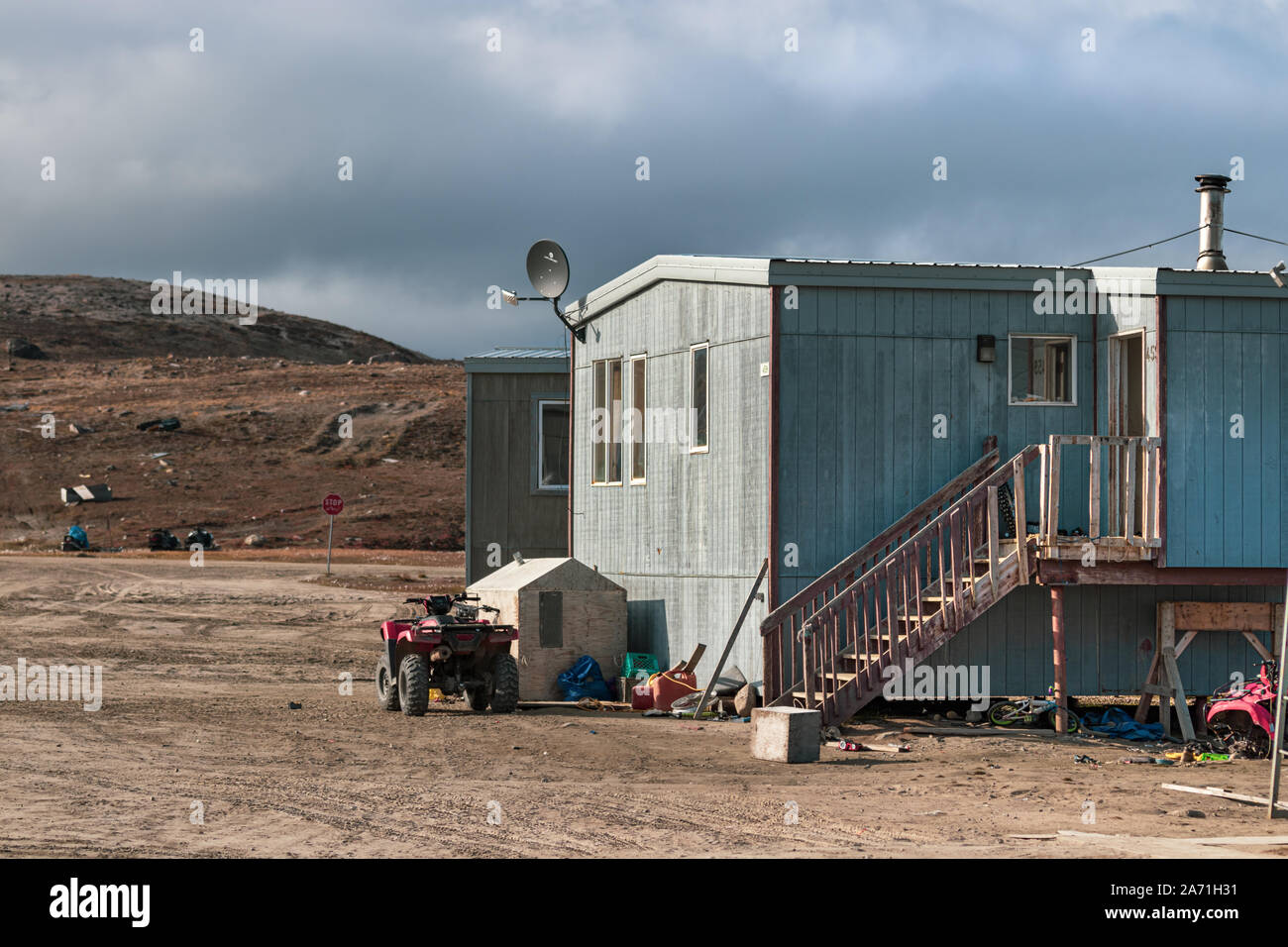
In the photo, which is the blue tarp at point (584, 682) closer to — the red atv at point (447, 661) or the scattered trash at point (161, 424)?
the red atv at point (447, 661)

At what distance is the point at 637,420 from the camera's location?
755 inches

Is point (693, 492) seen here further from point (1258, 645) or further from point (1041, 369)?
point (1258, 645)

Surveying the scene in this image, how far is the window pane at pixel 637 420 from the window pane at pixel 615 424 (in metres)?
0.43

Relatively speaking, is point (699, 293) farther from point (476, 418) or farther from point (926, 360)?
point (476, 418)

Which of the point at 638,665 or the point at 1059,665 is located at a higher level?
the point at 1059,665

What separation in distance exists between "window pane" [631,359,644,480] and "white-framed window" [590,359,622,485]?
41 cm

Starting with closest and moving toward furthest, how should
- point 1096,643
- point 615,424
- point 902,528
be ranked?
1. point 902,528
2. point 1096,643
3. point 615,424

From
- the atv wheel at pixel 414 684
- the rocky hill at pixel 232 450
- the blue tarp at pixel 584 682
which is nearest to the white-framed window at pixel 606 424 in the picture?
the blue tarp at pixel 584 682

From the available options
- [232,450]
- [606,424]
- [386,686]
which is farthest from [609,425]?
[232,450]

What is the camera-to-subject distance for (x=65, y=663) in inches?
821

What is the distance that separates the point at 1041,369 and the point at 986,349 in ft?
2.73

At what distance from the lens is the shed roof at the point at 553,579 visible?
17703mm
